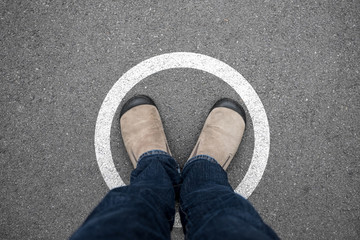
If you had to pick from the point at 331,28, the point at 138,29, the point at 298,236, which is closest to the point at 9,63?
the point at 138,29

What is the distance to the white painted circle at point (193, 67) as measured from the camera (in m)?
2.03

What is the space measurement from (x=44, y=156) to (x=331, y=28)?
288 centimetres

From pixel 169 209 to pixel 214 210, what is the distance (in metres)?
0.30

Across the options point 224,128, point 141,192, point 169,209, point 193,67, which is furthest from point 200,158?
point 193,67

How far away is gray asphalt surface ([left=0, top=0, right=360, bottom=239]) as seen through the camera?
203cm

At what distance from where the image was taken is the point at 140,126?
204cm

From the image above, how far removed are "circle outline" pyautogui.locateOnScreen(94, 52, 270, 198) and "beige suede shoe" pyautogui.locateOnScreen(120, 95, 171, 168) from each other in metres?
0.14

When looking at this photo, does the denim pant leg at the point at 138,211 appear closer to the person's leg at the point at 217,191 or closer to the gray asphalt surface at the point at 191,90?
the person's leg at the point at 217,191

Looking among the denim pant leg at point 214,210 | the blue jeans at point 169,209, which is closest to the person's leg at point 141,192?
the blue jeans at point 169,209

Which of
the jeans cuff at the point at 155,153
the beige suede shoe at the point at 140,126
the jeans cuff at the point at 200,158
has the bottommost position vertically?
the jeans cuff at the point at 200,158

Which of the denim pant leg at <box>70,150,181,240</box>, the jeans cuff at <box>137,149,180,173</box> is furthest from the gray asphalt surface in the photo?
the denim pant leg at <box>70,150,181,240</box>

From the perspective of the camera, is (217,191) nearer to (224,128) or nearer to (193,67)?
(224,128)

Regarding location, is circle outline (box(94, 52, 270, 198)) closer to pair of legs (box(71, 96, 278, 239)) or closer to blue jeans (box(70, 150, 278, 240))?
pair of legs (box(71, 96, 278, 239))

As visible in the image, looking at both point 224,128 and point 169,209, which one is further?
point 224,128
